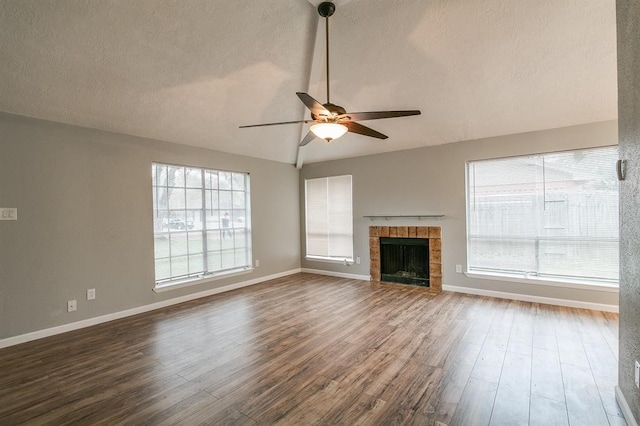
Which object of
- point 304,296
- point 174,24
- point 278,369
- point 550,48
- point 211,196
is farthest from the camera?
point 211,196

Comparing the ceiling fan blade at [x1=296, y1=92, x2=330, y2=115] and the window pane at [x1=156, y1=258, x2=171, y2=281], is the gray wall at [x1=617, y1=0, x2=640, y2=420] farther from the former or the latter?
the window pane at [x1=156, y1=258, x2=171, y2=281]

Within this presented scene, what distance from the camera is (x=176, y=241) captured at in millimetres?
4508

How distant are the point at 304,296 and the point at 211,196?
2334 mm

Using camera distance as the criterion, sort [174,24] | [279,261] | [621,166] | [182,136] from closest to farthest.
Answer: [621,166], [174,24], [182,136], [279,261]

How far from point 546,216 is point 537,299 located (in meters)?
1.20

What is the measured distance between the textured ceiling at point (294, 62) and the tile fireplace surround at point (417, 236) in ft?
5.78

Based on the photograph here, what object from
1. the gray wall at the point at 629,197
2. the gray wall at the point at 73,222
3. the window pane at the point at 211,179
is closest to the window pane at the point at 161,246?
the gray wall at the point at 73,222

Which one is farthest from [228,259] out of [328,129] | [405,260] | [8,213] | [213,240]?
[328,129]

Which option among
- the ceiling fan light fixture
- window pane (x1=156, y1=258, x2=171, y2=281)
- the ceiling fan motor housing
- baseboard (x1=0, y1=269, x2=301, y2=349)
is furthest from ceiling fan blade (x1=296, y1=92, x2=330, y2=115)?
baseboard (x1=0, y1=269, x2=301, y2=349)

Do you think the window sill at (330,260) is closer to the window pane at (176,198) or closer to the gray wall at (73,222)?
the gray wall at (73,222)

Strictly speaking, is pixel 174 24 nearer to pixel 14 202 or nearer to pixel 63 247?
pixel 14 202

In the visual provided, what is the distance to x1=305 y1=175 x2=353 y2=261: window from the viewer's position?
5.97 m

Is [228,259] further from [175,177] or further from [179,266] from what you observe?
[175,177]

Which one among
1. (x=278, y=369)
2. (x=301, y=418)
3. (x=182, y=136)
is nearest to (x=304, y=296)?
(x=278, y=369)
